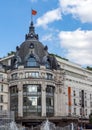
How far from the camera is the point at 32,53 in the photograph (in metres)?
108

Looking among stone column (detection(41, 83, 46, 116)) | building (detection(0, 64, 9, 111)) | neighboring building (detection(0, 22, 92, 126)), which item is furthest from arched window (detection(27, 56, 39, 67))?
building (detection(0, 64, 9, 111))

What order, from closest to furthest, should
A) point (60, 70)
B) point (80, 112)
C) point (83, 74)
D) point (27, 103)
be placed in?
1. point (27, 103)
2. point (60, 70)
3. point (80, 112)
4. point (83, 74)

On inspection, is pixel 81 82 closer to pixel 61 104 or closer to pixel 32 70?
pixel 61 104

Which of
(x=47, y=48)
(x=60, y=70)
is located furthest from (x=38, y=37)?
(x=60, y=70)

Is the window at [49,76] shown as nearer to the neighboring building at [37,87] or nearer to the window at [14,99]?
the neighboring building at [37,87]

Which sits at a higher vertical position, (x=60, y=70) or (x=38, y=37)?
(x=38, y=37)

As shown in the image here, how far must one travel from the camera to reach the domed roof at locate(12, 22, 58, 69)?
108m

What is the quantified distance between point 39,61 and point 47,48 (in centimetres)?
798

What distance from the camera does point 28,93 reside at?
10569cm

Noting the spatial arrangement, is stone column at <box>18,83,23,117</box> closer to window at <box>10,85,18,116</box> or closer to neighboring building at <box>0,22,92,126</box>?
neighboring building at <box>0,22,92,126</box>

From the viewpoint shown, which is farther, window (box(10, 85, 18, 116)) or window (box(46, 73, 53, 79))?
window (box(46, 73, 53, 79))

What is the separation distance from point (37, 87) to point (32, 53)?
9785 millimetres

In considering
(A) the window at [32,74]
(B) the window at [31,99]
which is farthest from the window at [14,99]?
(A) the window at [32,74]

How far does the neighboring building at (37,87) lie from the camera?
105250 millimetres
